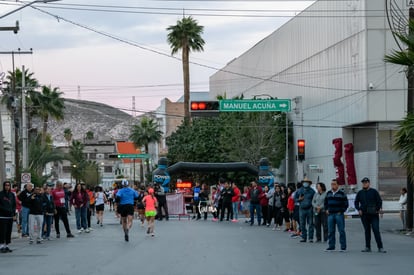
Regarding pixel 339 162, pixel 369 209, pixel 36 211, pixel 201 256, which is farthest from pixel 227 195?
pixel 339 162

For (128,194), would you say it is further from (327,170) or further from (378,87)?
(327,170)

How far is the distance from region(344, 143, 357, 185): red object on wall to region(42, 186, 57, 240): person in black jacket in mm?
30766

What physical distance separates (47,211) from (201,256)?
322 inches

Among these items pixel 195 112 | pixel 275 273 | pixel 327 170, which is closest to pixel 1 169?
pixel 195 112

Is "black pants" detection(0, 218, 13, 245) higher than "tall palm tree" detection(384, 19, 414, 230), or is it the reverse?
"tall palm tree" detection(384, 19, 414, 230)

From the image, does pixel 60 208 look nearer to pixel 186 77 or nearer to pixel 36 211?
pixel 36 211

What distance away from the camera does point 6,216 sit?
21.7m

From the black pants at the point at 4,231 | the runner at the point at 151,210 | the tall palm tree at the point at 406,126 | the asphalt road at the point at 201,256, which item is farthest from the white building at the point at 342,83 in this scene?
the black pants at the point at 4,231

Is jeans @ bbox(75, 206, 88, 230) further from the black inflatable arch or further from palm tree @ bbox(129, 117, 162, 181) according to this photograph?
palm tree @ bbox(129, 117, 162, 181)

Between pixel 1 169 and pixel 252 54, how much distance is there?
183 feet

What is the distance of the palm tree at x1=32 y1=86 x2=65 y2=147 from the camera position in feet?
246

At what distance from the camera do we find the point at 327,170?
60.5 meters

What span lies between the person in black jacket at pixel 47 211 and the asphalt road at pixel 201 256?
21.1 inches

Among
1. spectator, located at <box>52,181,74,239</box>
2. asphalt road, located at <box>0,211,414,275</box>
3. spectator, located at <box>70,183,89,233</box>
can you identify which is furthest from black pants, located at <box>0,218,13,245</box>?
spectator, located at <box>70,183,89,233</box>
